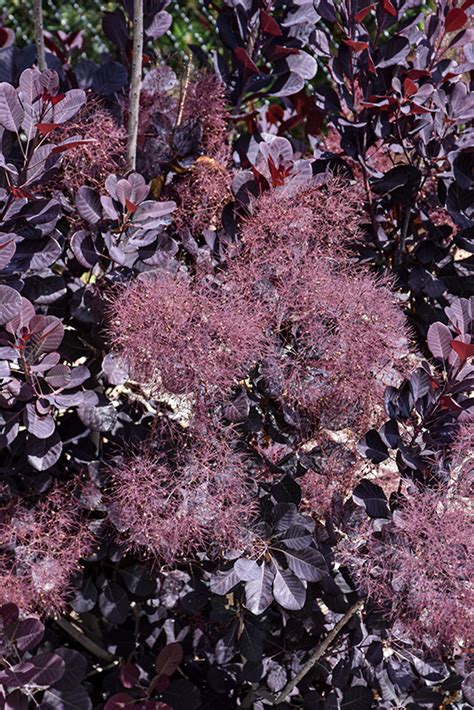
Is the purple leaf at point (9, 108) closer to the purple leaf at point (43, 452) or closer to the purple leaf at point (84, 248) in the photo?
the purple leaf at point (84, 248)

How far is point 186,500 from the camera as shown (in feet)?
5.42

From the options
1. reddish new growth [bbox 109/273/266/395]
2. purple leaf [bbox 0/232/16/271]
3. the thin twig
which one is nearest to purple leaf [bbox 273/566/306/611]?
reddish new growth [bbox 109/273/266/395]

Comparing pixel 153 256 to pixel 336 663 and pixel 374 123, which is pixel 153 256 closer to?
pixel 374 123

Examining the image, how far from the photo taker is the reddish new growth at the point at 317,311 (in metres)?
1.65

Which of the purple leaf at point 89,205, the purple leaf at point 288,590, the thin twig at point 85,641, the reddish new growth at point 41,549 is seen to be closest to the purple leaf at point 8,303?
the purple leaf at point 89,205

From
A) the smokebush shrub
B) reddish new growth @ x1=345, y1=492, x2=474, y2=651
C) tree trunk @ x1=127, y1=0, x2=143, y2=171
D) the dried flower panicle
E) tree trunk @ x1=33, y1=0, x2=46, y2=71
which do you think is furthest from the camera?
the dried flower panicle

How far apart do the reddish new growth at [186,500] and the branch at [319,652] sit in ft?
1.05

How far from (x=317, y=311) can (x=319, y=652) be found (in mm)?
782

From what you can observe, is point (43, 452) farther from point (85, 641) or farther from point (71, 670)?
point (85, 641)

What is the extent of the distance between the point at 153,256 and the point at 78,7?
175 inches

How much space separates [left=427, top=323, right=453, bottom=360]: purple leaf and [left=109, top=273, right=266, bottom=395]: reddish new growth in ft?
1.09

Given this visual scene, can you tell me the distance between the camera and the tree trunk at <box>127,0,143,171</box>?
1738 millimetres

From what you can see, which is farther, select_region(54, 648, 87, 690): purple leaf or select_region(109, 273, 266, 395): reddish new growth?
select_region(54, 648, 87, 690): purple leaf

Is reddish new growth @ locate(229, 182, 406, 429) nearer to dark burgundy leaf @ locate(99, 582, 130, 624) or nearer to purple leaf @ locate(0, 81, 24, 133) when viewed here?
purple leaf @ locate(0, 81, 24, 133)
